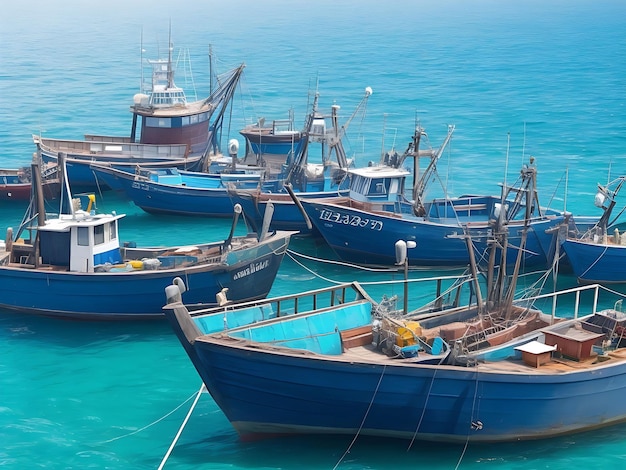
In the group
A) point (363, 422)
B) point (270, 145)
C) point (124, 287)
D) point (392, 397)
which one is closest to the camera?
point (392, 397)

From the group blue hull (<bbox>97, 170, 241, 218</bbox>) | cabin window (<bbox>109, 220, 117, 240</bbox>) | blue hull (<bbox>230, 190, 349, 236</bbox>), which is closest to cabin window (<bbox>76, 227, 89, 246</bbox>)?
cabin window (<bbox>109, 220, 117, 240</bbox>)

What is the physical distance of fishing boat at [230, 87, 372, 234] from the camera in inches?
1308

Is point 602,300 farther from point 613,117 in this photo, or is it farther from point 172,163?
point 613,117

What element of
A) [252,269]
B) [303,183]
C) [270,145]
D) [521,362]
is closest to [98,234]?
[252,269]

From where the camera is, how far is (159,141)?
135 ft

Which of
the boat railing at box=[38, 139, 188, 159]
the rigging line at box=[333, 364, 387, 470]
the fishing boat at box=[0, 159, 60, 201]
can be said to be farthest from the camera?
the boat railing at box=[38, 139, 188, 159]

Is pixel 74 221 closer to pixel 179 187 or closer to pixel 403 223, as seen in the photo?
pixel 403 223

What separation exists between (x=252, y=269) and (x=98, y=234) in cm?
407

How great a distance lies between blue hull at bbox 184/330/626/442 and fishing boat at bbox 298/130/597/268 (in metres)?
10.8

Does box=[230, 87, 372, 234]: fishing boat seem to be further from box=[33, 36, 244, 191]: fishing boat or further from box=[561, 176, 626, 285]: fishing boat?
box=[561, 176, 626, 285]: fishing boat

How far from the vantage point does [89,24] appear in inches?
6206

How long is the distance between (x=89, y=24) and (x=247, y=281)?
13948 centimetres

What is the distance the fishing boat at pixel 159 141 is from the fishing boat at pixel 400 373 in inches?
782

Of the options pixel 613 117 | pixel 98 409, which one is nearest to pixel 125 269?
pixel 98 409
